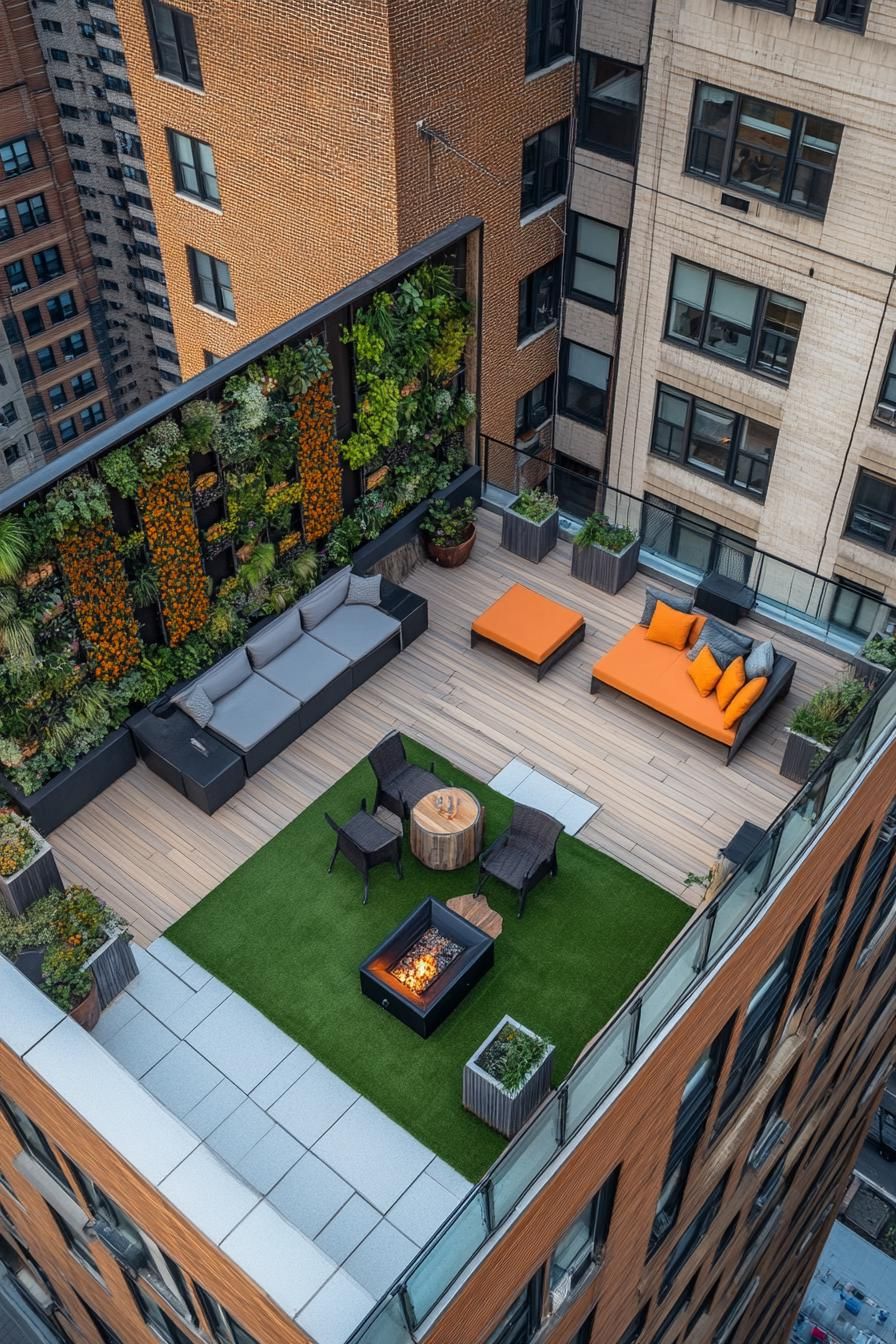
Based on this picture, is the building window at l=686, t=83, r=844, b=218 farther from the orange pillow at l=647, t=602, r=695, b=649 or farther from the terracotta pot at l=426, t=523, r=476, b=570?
the orange pillow at l=647, t=602, r=695, b=649

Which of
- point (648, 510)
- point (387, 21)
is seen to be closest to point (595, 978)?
point (387, 21)

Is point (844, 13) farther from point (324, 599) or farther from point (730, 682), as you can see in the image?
point (324, 599)

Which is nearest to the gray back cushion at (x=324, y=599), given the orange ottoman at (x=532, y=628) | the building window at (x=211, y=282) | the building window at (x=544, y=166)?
the orange ottoman at (x=532, y=628)

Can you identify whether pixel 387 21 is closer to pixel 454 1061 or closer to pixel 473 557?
pixel 473 557

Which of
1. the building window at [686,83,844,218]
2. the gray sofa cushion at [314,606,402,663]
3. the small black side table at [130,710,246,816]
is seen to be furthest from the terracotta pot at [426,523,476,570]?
the building window at [686,83,844,218]

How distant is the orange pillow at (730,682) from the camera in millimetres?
17250

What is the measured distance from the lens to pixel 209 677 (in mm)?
17000

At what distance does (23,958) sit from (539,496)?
35.7ft

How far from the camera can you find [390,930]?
15070 millimetres

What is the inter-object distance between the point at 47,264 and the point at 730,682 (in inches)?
2304

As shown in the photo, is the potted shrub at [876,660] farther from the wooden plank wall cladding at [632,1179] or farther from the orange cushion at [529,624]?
the orange cushion at [529,624]

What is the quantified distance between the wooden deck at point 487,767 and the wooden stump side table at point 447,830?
154cm

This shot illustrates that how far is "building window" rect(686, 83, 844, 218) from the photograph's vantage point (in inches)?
929

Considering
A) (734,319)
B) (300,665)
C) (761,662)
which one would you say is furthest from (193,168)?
(761,662)
